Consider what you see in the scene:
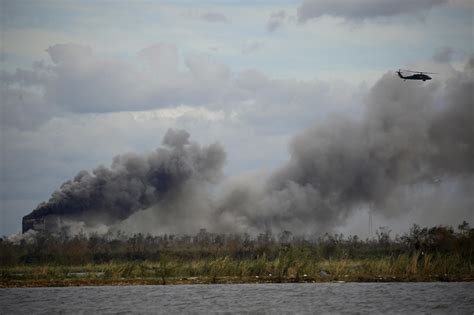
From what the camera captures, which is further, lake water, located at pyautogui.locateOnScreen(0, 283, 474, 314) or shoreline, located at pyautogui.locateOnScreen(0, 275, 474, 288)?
shoreline, located at pyautogui.locateOnScreen(0, 275, 474, 288)

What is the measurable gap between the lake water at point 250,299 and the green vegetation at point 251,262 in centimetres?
323

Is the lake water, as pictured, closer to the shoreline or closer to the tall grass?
the shoreline

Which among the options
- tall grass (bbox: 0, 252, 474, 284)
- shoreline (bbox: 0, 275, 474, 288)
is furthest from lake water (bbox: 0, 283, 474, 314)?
tall grass (bbox: 0, 252, 474, 284)

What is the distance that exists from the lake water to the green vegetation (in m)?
3.23

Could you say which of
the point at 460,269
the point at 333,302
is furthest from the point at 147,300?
the point at 460,269

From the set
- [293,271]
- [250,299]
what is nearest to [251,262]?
[293,271]

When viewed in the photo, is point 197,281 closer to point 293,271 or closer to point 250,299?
point 293,271

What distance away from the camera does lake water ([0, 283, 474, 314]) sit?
51500 mm

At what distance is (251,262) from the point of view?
252 ft

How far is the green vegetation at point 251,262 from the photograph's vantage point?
231ft

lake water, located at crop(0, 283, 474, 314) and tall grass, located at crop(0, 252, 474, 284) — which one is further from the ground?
tall grass, located at crop(0, 252, 474, 284)

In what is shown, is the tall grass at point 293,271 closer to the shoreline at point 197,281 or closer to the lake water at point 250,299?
the shoreline at point 197,281

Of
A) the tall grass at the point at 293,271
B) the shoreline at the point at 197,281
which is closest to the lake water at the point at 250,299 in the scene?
the shoreline at the point at 197,281

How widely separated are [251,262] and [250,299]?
785 inches
